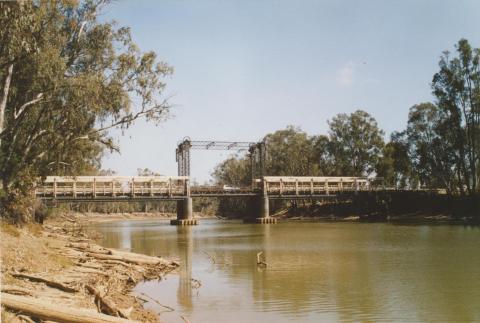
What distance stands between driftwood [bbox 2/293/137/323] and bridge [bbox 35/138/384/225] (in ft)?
153

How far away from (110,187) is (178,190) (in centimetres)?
950

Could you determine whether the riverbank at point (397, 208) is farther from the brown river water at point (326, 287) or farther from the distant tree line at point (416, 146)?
the brown river water at point (326, 287)

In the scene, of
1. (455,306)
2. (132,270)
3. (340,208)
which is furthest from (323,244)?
(340,208)

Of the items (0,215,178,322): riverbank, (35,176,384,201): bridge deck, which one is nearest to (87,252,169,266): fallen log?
(0,215,178,322): riverbank

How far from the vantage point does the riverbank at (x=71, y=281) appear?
8.65 meters

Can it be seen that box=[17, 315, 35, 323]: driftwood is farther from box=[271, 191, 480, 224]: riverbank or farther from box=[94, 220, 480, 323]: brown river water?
box=[271, 191, 480, 224]: riverbank

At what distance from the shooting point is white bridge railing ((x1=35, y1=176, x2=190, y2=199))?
59469 mm

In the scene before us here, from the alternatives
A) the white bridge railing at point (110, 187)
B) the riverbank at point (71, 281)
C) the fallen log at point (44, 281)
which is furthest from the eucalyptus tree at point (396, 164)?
the fallen log at point (44, 281)

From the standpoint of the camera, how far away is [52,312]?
336 inches

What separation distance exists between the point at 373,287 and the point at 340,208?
222ft

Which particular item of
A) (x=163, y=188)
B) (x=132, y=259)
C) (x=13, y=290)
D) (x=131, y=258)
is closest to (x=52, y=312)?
(x=13, y=290)

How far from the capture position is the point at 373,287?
647 inches

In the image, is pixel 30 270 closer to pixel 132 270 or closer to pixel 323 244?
pixel 132 270

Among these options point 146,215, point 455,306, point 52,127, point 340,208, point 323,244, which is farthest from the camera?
point 146,215
